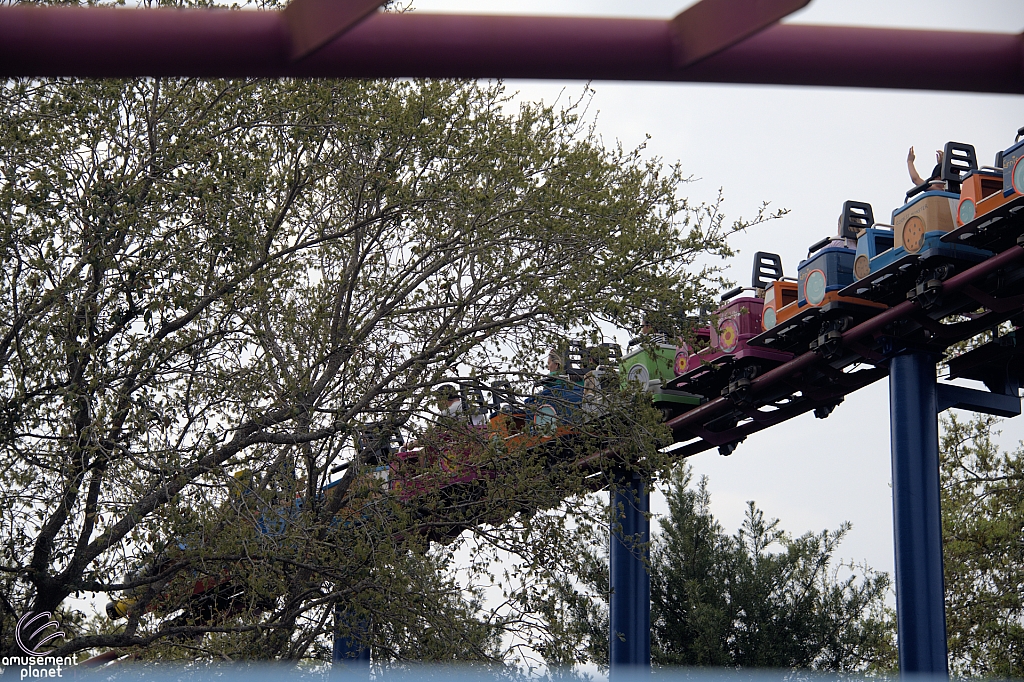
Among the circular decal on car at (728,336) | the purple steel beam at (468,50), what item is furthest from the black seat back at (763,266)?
Answer: the purple steel beam at (468,50)

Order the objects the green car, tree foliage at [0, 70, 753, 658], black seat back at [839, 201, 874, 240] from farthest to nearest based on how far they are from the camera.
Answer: the green car < black seat back at [839, 201, 874, 240] < tree foliage at [0, 70, 753, 658]

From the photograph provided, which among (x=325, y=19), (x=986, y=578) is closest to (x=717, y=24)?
(x=325, y=19)

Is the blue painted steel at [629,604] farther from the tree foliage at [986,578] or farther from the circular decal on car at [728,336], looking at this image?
the tree foliage at [986,578]

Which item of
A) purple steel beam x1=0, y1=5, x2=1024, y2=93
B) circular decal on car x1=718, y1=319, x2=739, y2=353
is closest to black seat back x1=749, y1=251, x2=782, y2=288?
circular decal on car x1=718, y1=319, x2=739, y2=353

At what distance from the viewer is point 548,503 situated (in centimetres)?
899

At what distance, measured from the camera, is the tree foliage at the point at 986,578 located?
1452cm

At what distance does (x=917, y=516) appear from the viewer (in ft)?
34.0

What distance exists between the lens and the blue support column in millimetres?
9852

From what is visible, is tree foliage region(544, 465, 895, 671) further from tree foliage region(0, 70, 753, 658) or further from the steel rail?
tree foliage region(0, 70, 753, 658)

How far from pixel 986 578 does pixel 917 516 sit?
5.77m

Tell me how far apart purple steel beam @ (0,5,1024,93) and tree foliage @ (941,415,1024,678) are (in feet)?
43.6

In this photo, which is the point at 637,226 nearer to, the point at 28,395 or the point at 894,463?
the point at 894,463

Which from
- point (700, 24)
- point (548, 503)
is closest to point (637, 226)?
point (548, 503)

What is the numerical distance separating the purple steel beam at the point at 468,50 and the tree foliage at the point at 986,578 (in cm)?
1328
